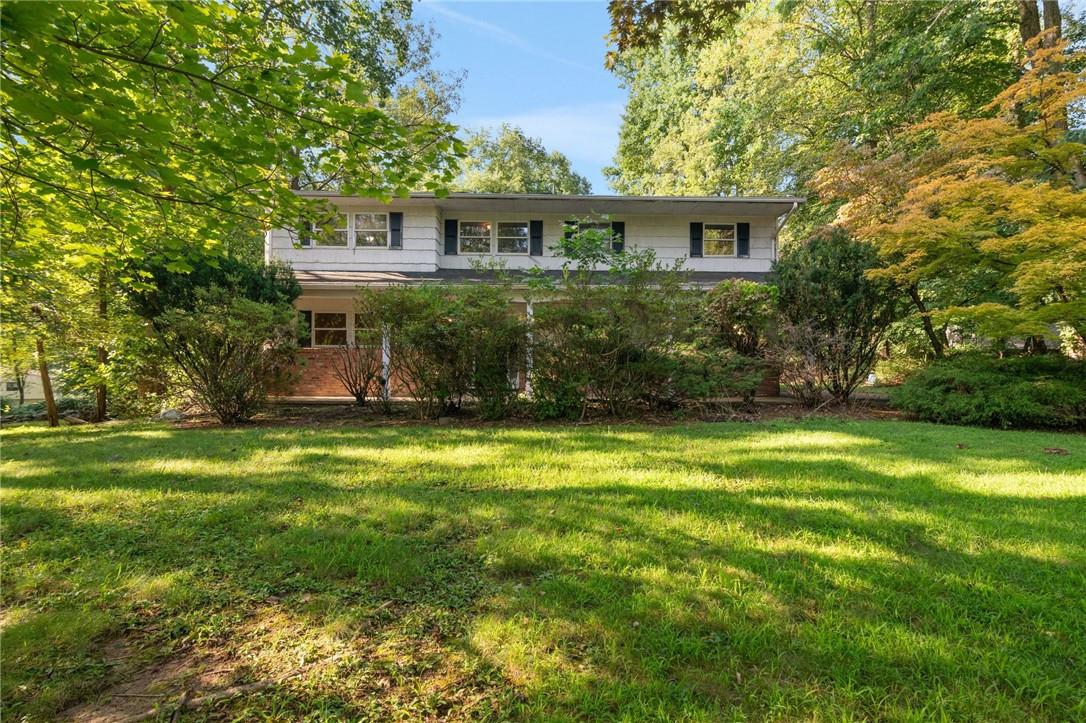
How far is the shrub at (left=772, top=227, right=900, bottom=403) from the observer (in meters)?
8.43

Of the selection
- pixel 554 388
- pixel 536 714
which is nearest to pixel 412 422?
pixel 554 388

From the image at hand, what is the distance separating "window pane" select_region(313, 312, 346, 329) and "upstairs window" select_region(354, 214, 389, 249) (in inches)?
88.4

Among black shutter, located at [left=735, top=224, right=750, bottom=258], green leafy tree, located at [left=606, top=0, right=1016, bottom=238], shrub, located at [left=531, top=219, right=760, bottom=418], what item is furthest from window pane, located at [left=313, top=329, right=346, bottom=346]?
black shutter, located at [left=735, top=224, right=750, bottom=258]

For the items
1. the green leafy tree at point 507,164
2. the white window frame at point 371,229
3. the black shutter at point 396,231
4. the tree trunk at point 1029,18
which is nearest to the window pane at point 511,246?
the black shutter at point 396,231

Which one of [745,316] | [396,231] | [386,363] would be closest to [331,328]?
[396,231]

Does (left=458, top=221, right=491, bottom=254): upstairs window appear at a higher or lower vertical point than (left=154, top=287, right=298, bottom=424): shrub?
higher

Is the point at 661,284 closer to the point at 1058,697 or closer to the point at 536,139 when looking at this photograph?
the point at 1058,697

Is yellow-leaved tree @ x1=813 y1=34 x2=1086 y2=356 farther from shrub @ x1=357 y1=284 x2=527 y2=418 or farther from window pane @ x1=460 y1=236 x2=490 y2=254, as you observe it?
window pane @ x1=460 y1=236 x2=490 y2=254

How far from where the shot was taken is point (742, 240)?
14.2m

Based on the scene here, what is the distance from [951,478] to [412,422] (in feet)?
21.2

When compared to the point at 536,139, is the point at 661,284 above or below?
below

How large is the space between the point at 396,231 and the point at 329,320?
340 cm

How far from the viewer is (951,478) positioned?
4133 mm

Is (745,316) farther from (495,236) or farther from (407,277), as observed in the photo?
(407,277)
